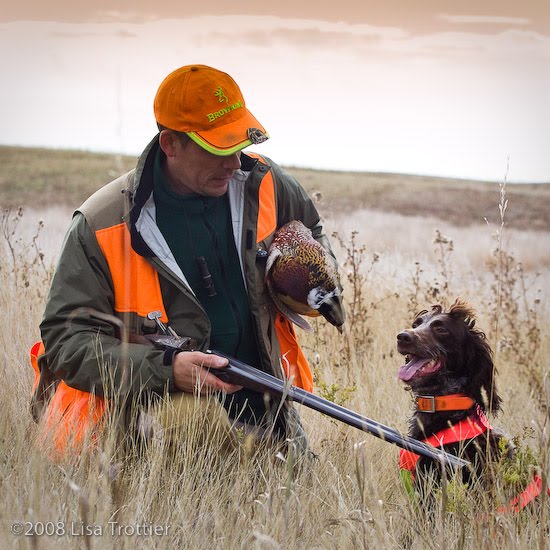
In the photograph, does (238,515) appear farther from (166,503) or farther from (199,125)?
(199,125)

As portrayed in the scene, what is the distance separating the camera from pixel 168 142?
164 inches

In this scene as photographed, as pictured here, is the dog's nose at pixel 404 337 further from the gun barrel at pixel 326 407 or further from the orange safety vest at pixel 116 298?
the orange safety vest at pixel 116 298

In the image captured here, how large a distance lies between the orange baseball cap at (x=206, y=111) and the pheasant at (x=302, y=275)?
1.68 ft

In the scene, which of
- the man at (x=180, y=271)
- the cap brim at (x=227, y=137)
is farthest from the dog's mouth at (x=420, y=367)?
the cap brim at (x=227, y=137)

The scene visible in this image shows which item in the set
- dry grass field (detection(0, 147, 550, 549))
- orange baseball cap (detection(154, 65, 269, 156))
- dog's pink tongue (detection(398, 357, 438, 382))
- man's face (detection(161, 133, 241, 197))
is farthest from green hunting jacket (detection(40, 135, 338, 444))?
dog's pink tongue (detection(398, 357, 438, 382))

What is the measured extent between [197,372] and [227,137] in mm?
1114

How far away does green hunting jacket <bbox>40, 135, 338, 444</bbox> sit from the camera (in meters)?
3.84

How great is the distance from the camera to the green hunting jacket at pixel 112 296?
3844 millimetres

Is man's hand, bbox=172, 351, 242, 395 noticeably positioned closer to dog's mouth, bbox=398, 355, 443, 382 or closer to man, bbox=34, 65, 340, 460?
man, bbox=34, 65, 340, 460

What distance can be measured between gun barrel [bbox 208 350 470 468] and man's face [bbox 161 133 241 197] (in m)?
0.84

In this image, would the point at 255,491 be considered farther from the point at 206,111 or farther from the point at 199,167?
the point at 206,111

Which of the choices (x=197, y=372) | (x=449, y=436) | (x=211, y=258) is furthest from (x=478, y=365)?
(x=211, y=258)

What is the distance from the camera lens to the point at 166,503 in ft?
10.8

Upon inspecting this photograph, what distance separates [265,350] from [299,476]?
726 millimetres
